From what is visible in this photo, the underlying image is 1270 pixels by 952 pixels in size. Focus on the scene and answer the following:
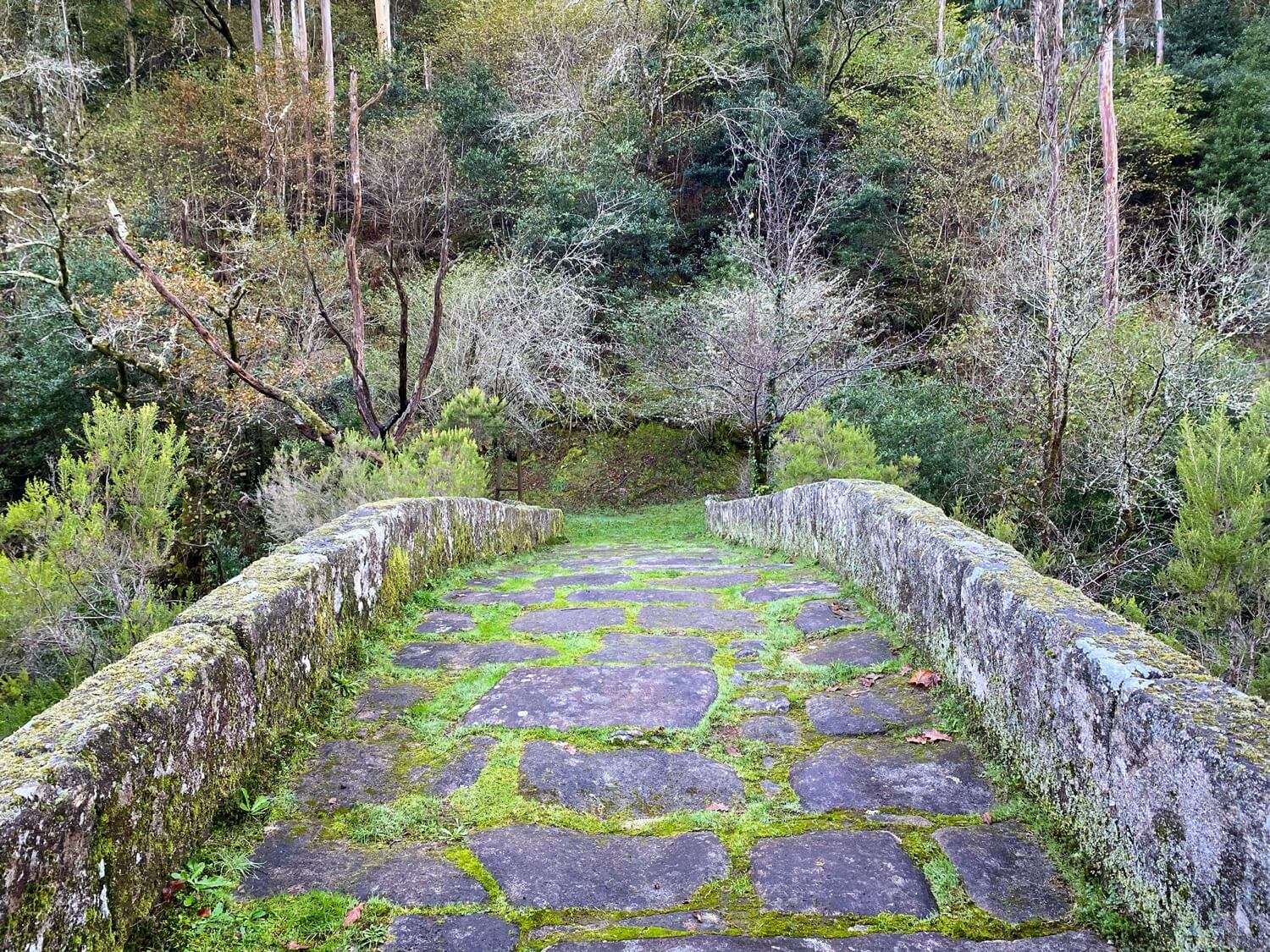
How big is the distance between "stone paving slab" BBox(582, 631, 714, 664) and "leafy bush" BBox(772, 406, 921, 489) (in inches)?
196

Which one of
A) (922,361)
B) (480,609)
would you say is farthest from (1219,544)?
(922,361)

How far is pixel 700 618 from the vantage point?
15.3 feet

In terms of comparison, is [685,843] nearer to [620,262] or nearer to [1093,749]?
[1093,749]

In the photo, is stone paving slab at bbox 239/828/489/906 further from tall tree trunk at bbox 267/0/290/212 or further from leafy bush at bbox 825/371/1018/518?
tall tree trunk at bbox 267/0/290/212

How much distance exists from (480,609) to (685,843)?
9.43 feet

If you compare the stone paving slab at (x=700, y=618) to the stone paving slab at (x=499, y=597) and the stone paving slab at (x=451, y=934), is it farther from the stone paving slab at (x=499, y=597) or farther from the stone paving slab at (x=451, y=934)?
the stone paving slab at (x=451, y=934)

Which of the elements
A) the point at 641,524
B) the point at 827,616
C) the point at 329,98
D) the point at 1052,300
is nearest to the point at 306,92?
the point at 329,98

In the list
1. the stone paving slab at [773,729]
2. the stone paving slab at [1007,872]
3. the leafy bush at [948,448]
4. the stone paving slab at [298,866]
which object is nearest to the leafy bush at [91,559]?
the stone paving slab at [298,866]

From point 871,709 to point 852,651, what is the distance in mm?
735

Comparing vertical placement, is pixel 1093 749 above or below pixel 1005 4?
below

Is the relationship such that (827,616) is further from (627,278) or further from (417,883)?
(627,278)

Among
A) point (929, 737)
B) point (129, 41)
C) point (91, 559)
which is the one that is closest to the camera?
point (929, 737)

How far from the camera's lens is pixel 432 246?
2478 cm

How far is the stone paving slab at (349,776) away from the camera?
7.84 feet
